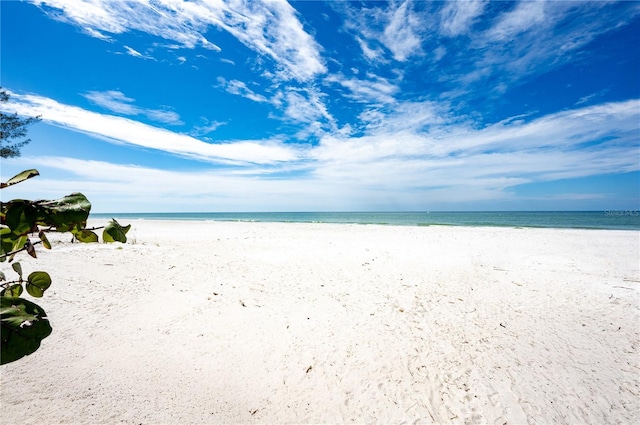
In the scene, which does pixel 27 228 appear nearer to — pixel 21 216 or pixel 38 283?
pixel 21 216

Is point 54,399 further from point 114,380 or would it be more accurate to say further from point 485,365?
point 485,365

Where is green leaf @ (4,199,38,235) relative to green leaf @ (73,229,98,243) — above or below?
above

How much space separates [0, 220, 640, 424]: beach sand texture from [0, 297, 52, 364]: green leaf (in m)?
3.53

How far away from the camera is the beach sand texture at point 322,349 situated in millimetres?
3926

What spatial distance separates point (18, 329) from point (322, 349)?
496 centimetres

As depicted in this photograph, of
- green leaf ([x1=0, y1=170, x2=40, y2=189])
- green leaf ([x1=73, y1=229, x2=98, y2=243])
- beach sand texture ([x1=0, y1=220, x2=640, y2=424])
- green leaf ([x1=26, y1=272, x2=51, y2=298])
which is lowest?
beach sand texture ([x1=0, y1=220, x2=640, y2=424])

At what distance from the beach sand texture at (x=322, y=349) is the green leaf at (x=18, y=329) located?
3.53 m

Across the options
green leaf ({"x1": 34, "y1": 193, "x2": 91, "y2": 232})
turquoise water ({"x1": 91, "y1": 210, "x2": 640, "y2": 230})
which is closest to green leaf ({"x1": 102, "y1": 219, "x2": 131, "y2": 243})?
green leaf ({"x1": 34, "y1": 193, "x2": 91, "y2": 232})

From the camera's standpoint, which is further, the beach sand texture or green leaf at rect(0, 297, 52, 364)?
the beach sand texture

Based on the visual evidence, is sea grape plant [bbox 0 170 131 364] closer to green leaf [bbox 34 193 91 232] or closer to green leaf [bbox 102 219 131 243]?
green leaf [bbox 34 193 91 232]

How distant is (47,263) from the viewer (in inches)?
355

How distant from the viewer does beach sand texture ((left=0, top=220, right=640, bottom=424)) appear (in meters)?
3.93

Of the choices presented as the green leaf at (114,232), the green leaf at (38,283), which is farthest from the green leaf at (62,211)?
the green leaf at (38,283)

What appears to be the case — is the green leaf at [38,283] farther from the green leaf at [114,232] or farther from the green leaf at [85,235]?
the green leaf at [114,232]
